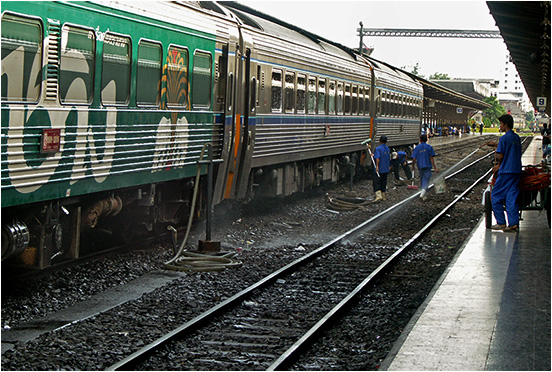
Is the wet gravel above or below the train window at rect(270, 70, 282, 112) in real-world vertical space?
below

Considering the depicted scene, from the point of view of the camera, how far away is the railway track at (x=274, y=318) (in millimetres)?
6656

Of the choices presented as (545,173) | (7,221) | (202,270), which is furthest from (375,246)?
(7,221)

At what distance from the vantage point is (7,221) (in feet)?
26.4

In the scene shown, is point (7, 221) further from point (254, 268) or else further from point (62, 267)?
point (254, 268)

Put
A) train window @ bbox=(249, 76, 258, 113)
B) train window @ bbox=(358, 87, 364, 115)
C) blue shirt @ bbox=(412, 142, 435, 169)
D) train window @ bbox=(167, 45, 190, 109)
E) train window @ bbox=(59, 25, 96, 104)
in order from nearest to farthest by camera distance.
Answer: train window @ bbox=(59, 25, 96, 104)
train window @ bbox=(167, 45, 190, 109)
train window @ bbox=(249, 76, 258, 113)
blue shirt @ bbox=(412, 142, 435, 169)
train window @ bbox=(358, 87, 364, 115)

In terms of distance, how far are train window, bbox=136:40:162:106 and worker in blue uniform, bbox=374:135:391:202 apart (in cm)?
883

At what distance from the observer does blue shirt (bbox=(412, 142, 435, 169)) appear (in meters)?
19.5

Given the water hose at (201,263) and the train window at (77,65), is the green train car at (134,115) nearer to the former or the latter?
the train window at (77,65)

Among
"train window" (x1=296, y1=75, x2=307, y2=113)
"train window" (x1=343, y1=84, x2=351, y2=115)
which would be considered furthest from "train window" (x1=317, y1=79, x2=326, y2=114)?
"train window" (x1=343, y1=84, x2=351, y2=115)

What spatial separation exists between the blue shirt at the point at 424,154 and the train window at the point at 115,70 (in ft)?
36.1

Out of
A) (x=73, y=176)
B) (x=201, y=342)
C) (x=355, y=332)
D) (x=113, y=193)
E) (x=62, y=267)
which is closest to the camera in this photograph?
(x=201, y=342)

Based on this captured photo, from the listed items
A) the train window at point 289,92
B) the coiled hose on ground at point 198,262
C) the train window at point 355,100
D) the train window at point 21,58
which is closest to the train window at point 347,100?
the train window at point 355,100

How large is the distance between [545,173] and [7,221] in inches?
325

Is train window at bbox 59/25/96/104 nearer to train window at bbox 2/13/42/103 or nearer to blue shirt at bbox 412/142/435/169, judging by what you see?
train window at bbox 2/13/42/103
